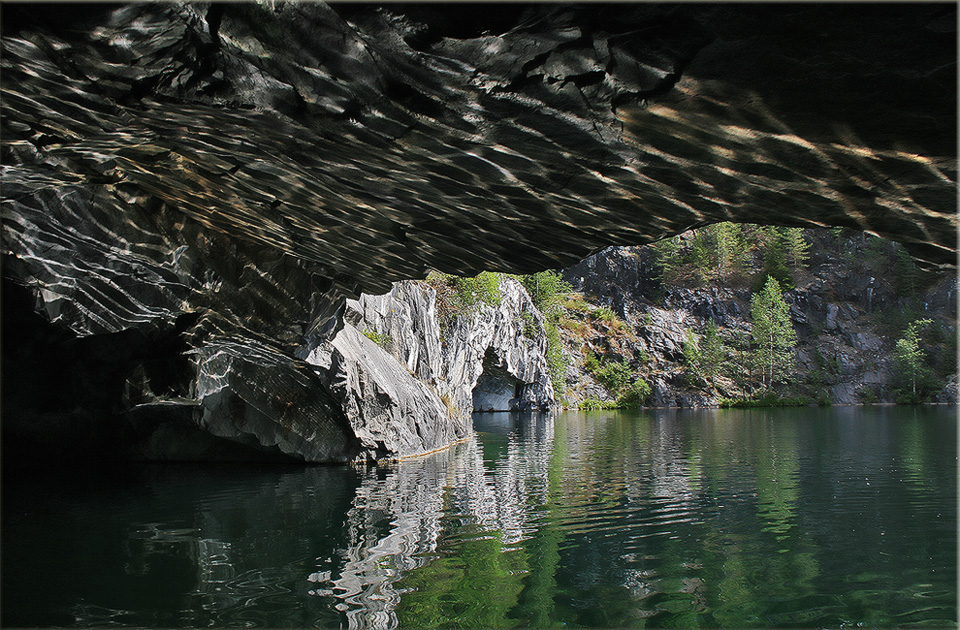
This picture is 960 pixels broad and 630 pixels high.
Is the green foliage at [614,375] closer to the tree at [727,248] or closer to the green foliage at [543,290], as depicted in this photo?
the green foliage at [543,290]

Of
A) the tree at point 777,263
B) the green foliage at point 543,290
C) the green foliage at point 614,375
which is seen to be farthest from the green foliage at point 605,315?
the tree at point 777,263

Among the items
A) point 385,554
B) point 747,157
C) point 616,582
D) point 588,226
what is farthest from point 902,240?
Result: point 385,554

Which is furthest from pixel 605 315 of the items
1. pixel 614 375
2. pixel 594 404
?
pixel 594 404

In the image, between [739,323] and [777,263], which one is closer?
[739,323]

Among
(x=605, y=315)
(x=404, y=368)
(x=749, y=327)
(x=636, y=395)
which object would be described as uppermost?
(x=605, y=315)

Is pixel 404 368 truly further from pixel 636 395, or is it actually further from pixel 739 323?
pixel 739 323

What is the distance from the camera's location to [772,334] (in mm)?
50250

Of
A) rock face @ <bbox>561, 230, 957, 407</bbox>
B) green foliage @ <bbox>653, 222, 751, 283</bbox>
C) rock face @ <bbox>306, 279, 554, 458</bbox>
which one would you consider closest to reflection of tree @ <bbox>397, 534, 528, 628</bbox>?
rock face @ <bbox>306, 279, 554, 458</bbox>

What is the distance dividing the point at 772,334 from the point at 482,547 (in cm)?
5080

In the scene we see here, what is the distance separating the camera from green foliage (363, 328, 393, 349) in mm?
14532

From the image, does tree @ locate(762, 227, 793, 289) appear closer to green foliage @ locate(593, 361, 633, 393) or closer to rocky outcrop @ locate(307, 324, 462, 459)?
green foliage @ locate(593, 361, 633, 393)

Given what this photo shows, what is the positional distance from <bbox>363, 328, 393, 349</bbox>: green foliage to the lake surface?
13.9ft

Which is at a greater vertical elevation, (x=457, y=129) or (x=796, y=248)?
(x=796, y=248)

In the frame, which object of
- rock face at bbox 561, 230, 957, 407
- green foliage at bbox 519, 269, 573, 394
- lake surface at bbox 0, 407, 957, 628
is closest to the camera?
lake surface at bbox 0, 407, 957, 628
